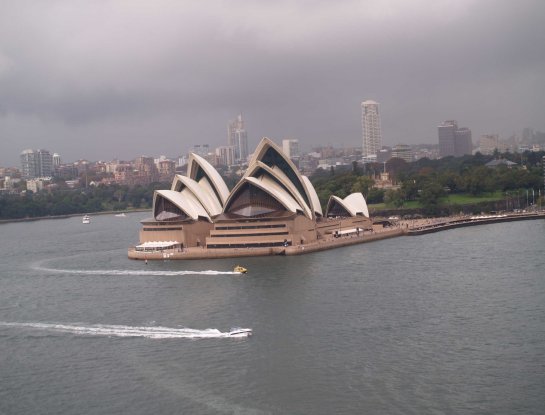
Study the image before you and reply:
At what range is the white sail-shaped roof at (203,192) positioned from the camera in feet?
117

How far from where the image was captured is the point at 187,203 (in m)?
35.3

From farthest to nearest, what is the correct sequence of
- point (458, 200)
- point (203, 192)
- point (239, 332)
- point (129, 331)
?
point (458, 200) < point (203, 192) < point (129, 331) < point (239, 332)

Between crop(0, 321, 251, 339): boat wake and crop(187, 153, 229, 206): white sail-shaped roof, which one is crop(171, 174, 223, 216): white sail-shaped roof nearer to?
crop(187, 153, 229, 206): white sail-shaped roof

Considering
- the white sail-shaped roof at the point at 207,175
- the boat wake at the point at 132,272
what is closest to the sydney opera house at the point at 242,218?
the white sail-shaped roof at the point at 207,175

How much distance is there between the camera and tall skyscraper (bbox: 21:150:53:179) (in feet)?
485

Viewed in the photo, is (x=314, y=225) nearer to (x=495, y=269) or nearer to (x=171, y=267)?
(x=171, y=267)

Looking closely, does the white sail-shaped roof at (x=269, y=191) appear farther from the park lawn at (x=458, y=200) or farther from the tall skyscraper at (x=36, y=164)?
the tall skyscraper at (x=36, y=164)

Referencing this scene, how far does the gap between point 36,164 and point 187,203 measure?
120189mm

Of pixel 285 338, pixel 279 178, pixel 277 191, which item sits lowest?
pixel 285 338

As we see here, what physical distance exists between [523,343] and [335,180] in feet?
138

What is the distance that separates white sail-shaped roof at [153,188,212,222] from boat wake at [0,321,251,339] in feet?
49.2

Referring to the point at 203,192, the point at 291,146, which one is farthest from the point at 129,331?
the point at 291,146

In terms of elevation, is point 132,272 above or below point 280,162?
below

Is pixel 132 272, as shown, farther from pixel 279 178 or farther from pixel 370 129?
pixel 370 129
